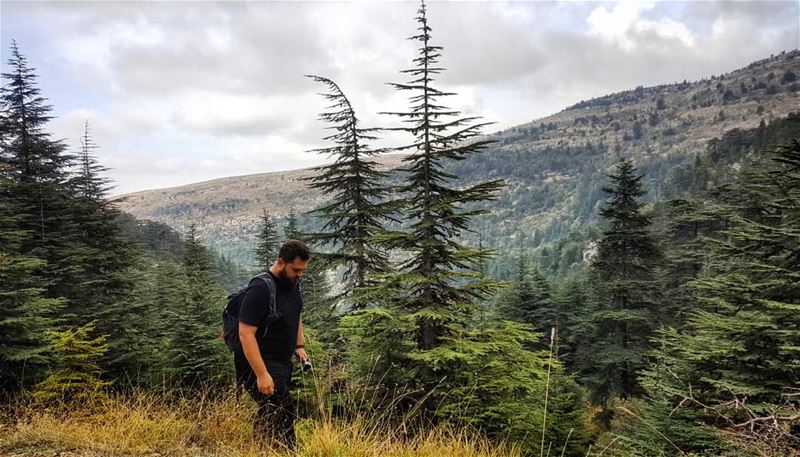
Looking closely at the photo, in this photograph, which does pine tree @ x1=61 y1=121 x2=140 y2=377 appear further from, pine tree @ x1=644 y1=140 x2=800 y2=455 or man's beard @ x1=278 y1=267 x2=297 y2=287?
pine tree @ x1=644 y1=140 x2=800 y2=455

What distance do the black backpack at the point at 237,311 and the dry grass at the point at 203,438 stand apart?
861 millimetres

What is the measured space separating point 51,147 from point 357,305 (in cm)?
1439

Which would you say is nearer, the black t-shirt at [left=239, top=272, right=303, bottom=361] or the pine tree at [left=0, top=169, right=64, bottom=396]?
the black t-shirt at [left=239, top=272, right=303, bottom=361]


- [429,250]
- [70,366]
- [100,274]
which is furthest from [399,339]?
[100,274]

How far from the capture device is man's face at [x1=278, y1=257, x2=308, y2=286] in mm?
3840

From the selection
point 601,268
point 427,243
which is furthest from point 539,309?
point 427,243

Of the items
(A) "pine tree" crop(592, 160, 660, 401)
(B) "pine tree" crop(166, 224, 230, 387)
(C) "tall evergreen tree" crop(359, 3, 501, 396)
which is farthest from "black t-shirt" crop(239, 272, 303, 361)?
(A) "pine tree" crop(592, 160, 660, 401)

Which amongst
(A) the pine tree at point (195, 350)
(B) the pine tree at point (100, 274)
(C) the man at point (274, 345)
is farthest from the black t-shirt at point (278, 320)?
(B) the pine tree at point (100, 274)

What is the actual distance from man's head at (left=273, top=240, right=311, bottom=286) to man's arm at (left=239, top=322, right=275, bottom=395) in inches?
22.5

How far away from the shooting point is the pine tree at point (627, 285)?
18.9 m

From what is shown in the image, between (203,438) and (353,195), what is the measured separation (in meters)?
8.86

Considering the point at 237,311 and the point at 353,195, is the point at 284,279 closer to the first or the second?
the point at 237,311

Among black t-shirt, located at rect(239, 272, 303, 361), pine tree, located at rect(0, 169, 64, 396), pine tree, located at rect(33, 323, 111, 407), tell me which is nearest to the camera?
black t-shirt, located at rect(239, 272, 303, 361)

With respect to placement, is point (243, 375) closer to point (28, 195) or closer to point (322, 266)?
point (322, 266)
